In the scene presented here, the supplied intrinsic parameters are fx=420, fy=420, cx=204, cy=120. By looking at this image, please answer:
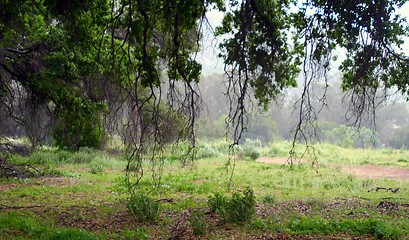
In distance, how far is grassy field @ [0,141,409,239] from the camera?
6.77 metres

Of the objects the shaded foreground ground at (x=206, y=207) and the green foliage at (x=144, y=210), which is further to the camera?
the green foliage at (x=144, y=210)

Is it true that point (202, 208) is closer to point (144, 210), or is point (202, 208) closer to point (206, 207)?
point (206, 207)

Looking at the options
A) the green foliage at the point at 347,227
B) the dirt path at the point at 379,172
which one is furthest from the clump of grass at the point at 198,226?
the dirt path at the point at 379,172

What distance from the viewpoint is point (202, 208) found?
28.7ft

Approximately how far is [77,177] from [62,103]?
418 cm

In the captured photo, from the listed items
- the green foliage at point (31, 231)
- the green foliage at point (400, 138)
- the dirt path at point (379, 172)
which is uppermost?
the green foliage at point (400, 138)

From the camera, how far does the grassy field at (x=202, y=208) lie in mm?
6770

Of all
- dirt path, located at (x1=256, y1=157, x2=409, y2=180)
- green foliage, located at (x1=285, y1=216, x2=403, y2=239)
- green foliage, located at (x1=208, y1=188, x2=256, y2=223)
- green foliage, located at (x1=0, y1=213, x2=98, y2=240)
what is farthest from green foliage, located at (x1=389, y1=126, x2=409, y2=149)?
green foliage, located at (x1=0, y1=213, x2=98, y2=240)

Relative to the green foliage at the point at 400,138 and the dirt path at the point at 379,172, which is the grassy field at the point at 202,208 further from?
the green foliage at the point at 400,138

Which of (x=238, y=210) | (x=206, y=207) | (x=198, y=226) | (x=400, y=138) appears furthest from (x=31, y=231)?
(x=400, y=138)

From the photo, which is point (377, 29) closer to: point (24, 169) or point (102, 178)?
point (102, 178)

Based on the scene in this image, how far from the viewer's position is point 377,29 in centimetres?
562

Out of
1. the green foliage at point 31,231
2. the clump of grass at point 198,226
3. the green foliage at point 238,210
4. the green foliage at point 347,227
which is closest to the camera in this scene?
the green foliage at point 31,231

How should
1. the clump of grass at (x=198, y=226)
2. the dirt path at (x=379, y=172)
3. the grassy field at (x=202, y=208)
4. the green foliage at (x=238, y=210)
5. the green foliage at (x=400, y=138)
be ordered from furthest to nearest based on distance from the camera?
the green foliage at (x=400, y=138) < the dirt path at (x=379, y=172) < the green foliage at (x=238, y=210) < the clump of grass at (x=198, y=226) < the grassy field at (x=202, y=208)
